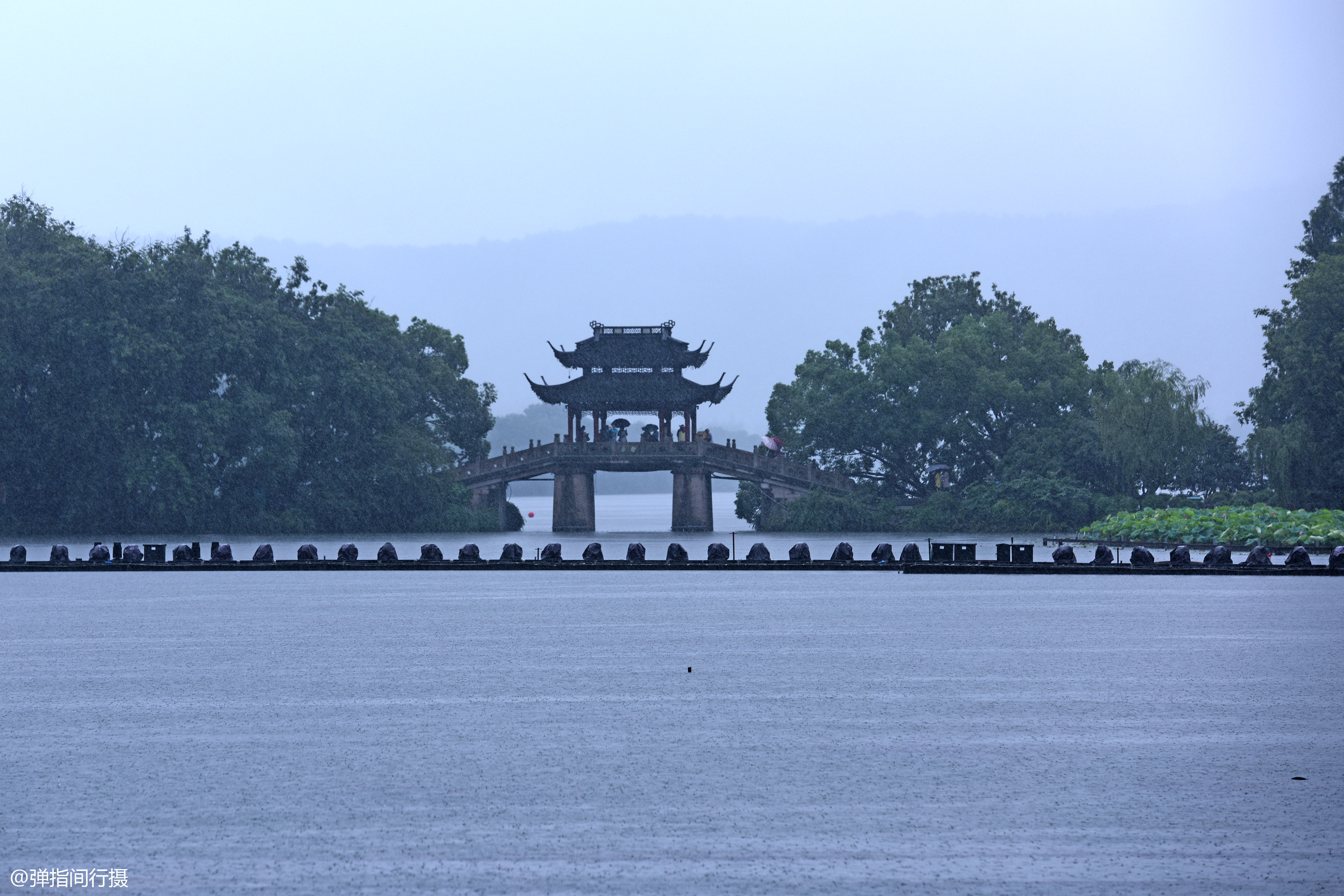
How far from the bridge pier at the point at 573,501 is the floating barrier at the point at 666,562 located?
36.9 meters

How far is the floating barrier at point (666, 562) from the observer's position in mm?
38562

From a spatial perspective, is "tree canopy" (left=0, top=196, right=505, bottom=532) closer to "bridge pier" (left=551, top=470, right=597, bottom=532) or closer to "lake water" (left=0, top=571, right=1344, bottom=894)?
"bridge pier" (left=551, top=470, right=597, bottom=532)

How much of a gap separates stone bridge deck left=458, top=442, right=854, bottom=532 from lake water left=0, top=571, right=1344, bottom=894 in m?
53.8

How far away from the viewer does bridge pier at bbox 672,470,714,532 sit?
7919 centimetres

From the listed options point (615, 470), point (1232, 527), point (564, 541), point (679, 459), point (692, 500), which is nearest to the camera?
point (1232, 527)

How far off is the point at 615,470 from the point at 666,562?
129 ft

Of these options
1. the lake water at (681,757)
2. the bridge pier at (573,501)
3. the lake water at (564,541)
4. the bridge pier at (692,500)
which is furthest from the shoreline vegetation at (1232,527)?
the bridge pier at (573,501)

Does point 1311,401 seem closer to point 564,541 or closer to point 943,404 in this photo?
point 943,404

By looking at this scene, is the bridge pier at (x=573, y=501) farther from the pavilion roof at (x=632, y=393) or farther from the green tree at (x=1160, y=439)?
the green tree at (x=1160, y=439)

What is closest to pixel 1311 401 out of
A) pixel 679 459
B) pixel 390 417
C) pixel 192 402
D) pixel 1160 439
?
pixel 1160 439

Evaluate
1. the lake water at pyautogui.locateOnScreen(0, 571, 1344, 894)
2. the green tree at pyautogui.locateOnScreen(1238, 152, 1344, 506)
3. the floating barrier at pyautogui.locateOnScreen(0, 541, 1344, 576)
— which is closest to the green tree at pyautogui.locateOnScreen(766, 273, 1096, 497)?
the green tree at pyautogui.locateOnScreen(1238, 152, 1344, 506)

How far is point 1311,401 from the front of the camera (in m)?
64.1

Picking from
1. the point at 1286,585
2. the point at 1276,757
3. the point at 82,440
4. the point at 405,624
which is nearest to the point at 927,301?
the point at 82,440

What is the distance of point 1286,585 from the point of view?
33.2 metres
